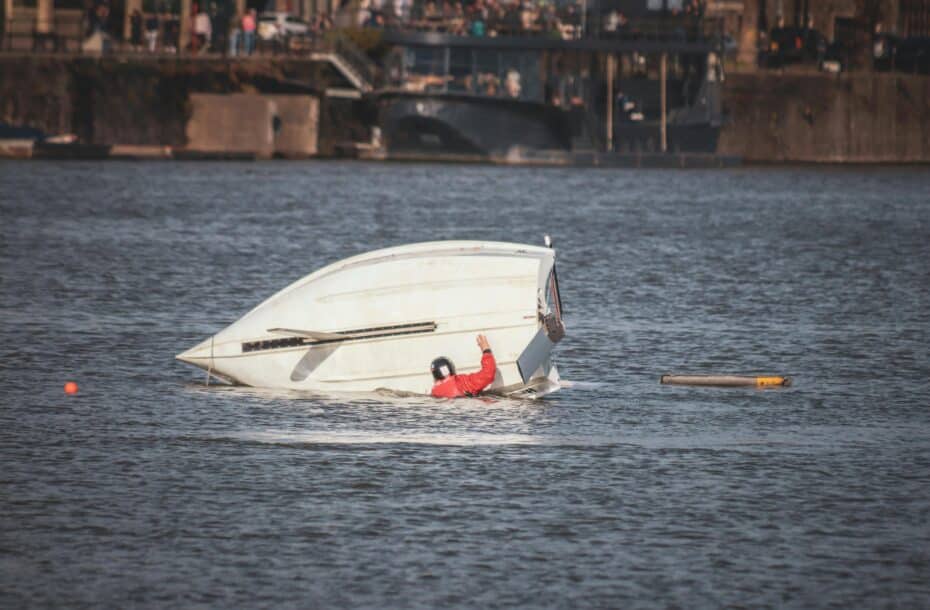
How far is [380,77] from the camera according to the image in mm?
112438

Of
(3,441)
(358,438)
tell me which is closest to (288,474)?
(358,438)

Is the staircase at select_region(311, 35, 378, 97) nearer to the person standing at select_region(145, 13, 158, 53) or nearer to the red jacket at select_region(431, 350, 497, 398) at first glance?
the person standing at select_region(145, 13, 158, 53)

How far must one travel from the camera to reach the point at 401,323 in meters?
28.3

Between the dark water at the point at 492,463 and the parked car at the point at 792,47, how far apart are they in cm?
8408

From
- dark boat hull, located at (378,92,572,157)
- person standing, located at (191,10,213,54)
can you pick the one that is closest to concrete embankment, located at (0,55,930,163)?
person standing, located at (191,10,213,54)

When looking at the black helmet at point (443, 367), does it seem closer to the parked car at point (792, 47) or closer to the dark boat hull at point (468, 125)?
the dark boat hull at point (468, 125)

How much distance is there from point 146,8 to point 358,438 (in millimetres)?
99020

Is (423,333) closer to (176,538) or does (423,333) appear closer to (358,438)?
(358,438)

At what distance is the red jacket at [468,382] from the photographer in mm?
28125

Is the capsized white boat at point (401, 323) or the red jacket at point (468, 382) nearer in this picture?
the red jacket at point (468, 382)

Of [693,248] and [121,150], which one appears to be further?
[121,150]

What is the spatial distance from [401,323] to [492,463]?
14.0 ft

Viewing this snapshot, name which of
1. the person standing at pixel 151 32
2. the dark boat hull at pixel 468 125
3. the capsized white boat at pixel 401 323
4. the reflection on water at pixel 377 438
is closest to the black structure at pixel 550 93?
the dark boat hull at pixel 468 125

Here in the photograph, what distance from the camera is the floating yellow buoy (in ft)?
102
